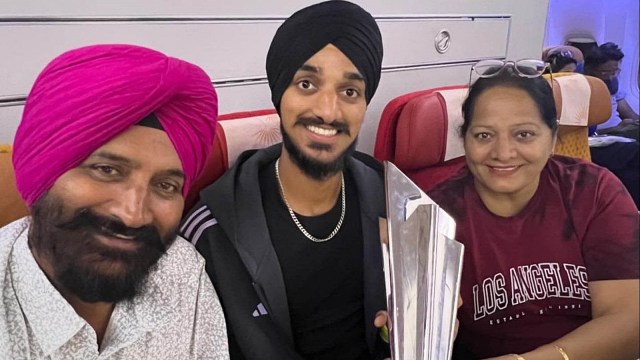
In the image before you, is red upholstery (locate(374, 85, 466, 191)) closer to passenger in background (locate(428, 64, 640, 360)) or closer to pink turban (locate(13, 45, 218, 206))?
passenger in background (locate(428, 64, 640, 360))

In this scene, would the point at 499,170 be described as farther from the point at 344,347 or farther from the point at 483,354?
the point at 344,347

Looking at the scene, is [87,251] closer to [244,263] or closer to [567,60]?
[244,263]

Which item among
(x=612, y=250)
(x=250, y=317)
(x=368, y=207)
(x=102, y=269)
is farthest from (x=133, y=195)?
(x=612, y=250)

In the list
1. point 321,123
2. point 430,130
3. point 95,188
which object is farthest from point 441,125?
point 95,188

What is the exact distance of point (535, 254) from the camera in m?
0.71

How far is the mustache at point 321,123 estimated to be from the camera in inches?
29.7

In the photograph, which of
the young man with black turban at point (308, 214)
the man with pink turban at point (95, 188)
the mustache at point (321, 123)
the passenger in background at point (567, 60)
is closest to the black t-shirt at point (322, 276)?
the young man with black turban at point (308, 214)

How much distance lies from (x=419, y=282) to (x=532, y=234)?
226 millimetres

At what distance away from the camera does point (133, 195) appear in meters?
0.57

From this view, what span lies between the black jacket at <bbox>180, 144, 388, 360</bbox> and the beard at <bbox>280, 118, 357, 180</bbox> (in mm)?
68

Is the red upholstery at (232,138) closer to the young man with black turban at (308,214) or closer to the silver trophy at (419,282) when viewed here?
the young man with black turban at (308,214)

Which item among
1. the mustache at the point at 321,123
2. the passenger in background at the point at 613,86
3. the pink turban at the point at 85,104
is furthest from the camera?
the mustache at the point at 321,123

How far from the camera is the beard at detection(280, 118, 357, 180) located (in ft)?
2.52

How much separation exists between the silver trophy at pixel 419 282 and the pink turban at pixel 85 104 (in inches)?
10.7
